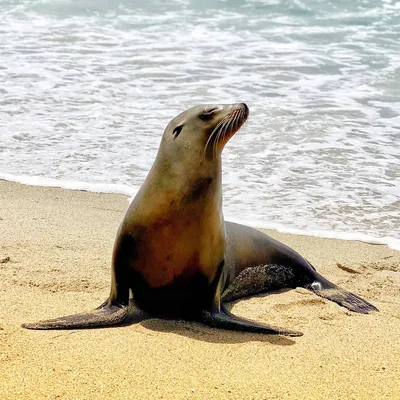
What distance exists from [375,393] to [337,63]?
9861 millimetres

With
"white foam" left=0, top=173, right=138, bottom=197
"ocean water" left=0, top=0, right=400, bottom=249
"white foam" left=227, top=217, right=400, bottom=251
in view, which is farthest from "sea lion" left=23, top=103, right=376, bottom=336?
"white foam" left=0, top=173, right=138, bottom=197

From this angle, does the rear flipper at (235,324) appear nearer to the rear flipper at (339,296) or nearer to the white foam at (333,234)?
the rear flipper at (339,296)

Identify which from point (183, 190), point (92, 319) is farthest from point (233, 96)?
point (92, 319)

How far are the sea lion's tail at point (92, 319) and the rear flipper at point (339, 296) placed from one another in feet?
4.45

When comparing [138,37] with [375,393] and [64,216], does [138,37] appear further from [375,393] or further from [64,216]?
[375,393]

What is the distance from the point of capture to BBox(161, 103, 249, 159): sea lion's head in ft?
13.3

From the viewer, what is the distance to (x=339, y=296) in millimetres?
4809

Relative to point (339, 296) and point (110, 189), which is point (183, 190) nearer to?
point (339, 296)

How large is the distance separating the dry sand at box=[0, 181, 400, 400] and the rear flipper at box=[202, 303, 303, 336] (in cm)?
3

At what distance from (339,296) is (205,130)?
1.38 meters

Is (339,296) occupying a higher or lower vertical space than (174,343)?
lower

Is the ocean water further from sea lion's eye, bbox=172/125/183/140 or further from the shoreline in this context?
sea lion's eye, bbox=172/125/183/140

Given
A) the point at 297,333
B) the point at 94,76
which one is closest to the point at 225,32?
the point at 94,76

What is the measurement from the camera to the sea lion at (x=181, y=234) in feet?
13.1
